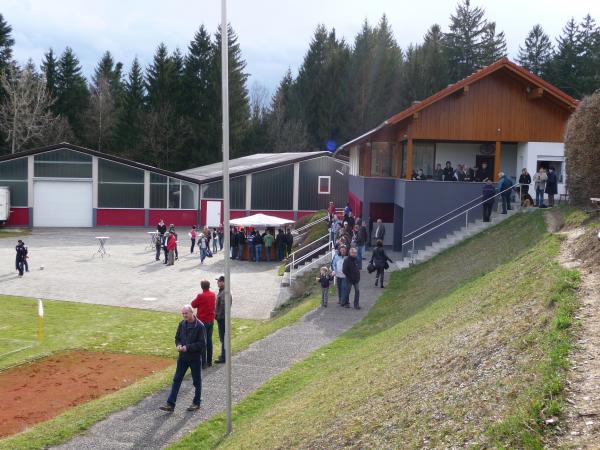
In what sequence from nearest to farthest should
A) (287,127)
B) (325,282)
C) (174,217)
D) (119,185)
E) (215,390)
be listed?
(215,390), (325,282), (119,185), (174,217), (287,127)

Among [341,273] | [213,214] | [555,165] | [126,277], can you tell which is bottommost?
[126,277]

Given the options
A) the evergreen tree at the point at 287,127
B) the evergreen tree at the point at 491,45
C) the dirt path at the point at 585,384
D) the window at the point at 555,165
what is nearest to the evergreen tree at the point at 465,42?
the evergreen tree at the point at 491,45

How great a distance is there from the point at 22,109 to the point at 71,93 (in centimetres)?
1166

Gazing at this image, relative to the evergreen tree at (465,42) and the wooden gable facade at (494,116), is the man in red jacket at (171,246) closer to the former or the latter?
the wooden gable facade at (494,116)

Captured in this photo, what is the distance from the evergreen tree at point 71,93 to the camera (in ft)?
221

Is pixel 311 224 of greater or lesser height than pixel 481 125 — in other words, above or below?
below

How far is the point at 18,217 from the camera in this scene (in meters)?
42.2

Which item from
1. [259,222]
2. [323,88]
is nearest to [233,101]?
[323,88]

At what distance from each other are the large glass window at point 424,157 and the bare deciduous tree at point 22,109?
133 feet

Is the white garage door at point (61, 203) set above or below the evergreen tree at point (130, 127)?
below

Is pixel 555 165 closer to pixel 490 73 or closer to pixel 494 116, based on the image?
pixel 494 116

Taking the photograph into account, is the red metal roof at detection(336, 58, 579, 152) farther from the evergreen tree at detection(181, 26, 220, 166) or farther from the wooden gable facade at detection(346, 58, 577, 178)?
the evergreen tree at detection(181, 26, 220, 166)

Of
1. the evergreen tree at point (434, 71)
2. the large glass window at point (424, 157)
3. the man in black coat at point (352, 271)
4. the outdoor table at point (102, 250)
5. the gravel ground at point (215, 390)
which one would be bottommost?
the gravel ground at point (215, 390)

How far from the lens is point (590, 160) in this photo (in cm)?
1433
